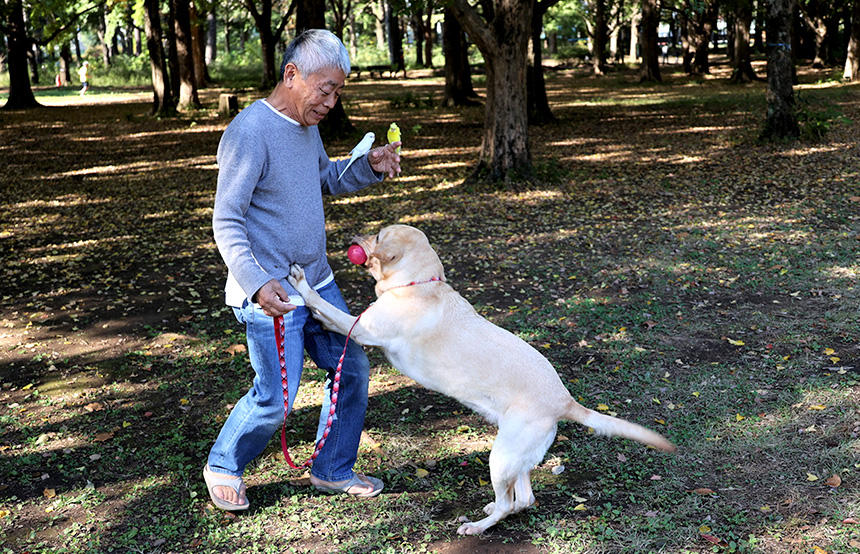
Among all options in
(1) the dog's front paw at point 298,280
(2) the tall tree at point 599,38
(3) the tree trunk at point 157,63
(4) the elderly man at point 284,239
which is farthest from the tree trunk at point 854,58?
(1) the dog's front paw at point 298,280

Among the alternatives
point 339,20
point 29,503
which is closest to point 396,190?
point 29,503

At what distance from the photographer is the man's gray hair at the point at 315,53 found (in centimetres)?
331

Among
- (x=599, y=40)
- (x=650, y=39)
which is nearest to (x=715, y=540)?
(x=650, y=39)

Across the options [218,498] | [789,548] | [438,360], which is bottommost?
[789,548]

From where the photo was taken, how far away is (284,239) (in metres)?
3.52

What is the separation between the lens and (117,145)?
17.9 meters

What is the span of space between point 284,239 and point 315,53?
32.1 inches

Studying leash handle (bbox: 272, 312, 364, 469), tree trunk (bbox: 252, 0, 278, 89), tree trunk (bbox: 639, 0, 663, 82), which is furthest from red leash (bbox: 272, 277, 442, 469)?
tree trunk (bbox: 639, 0, 663, 82)

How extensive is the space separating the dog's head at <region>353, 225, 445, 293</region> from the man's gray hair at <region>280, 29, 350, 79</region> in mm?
810

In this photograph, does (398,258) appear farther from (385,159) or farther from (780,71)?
(780,71)

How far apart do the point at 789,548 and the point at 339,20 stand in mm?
37521

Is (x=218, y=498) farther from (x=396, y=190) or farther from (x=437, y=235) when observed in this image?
(x=396, y=190)

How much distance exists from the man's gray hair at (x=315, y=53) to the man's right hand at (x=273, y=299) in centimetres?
91

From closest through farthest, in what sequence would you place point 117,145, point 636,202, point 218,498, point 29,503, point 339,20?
point 218,498 < point 29,503 < point 636,202 < point 117,145 < point 339,20
